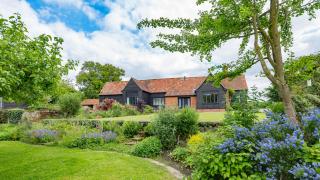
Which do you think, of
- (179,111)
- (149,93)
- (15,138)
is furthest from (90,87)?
(179,111)

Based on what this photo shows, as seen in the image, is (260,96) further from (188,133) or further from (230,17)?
(188,133)

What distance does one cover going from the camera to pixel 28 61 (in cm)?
636

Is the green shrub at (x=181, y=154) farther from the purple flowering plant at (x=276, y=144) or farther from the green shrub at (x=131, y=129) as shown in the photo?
the green shrub at (x=131, y=129)

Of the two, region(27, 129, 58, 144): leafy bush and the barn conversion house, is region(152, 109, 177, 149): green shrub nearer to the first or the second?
region(27, 129, 58, 144): leafy bush

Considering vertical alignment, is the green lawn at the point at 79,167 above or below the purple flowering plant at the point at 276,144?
below

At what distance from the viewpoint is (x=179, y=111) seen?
10438mm

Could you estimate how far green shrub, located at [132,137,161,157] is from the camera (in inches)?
342

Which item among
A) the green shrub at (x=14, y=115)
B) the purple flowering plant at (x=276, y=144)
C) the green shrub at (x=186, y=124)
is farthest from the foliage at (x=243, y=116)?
the green shrub at (x=14, y=115)

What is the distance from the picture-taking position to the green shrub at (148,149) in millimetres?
8680

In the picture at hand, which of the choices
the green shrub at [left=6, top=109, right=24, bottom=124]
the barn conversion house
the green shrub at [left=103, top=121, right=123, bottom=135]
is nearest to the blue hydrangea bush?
the green shrub at [left=103, top=121, right=123, bottom=135]

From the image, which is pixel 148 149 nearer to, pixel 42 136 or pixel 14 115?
pixel 42 136

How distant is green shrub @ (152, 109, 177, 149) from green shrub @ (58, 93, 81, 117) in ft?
57.1

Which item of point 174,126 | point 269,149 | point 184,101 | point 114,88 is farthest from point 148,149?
point 114,88

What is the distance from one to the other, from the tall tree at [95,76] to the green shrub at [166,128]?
4584 cm
